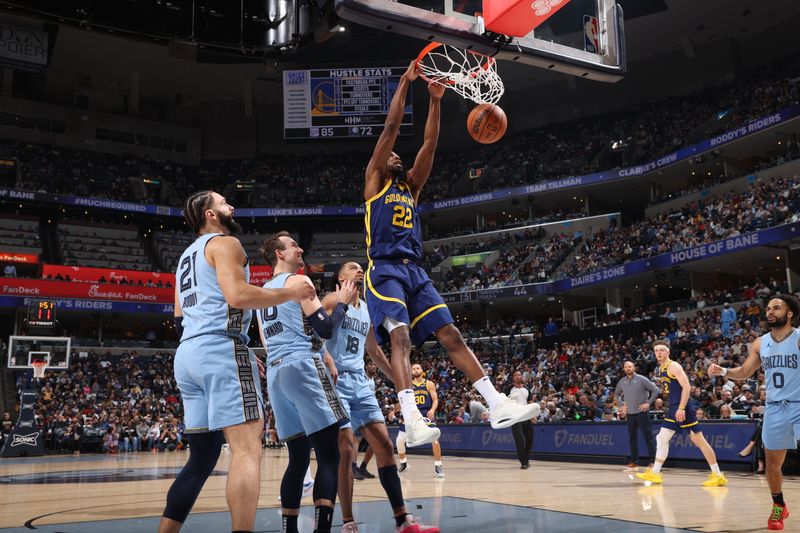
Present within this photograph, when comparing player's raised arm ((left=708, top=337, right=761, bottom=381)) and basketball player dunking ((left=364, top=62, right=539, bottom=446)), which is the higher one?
basketball player dunking ((left=364, top=62, right=539, bottom=446))

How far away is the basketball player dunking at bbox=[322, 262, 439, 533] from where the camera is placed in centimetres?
520

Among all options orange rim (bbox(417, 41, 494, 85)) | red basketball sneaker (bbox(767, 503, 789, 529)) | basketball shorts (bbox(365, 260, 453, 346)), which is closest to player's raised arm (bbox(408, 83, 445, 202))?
orange rim (bbox(417, 41, 494, 85))

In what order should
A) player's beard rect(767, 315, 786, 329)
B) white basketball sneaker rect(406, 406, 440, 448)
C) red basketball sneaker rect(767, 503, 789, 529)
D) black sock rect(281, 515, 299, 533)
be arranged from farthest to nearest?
player's beard rect(767, 315, 786, 329) < red basketball sneaker rect(767, 503, 789, 529) < black sock rect(281, 515, 299, 533) < white basketball sneaker rect(406, 406, 440, 448)

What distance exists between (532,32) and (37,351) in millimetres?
22683

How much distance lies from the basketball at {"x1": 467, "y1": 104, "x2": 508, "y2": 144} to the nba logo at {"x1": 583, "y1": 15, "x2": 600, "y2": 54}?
1972mm

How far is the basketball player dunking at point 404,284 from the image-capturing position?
4793 mm

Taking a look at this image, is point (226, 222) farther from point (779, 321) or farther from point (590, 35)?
point (590, 35)

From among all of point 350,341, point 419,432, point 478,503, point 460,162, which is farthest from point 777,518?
point 460,162

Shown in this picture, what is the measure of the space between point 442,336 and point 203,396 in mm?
1751

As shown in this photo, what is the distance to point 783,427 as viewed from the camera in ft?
19.2

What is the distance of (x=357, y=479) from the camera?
11359mm

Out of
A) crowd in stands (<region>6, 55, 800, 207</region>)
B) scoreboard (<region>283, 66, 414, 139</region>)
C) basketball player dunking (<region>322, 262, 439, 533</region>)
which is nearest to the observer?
basketball player dunking (<region>322, 262, 439, 533</region>)

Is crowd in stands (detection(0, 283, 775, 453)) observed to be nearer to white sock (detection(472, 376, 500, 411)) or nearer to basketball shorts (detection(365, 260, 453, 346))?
white sock (detection(472, 376, 500, 411))

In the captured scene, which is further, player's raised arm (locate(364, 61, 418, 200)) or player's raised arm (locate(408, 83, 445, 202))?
player's raised arm (locate(408, 83, 445, 202))
